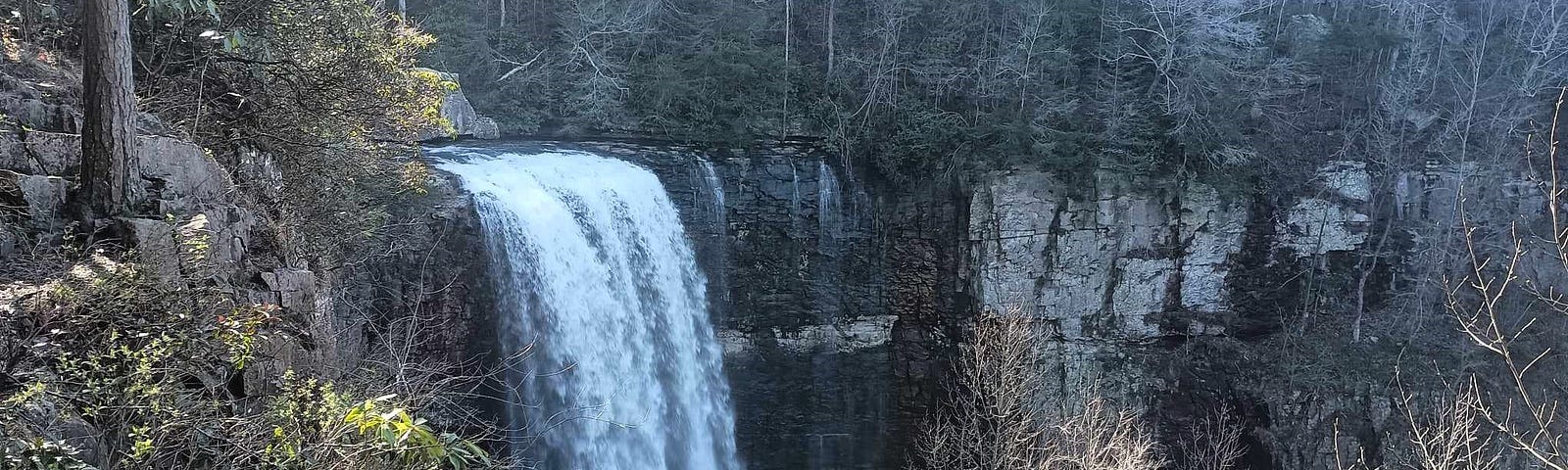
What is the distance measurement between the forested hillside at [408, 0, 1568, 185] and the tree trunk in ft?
47.4

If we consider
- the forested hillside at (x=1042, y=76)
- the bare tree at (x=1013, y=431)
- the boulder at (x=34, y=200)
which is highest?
the forested hillside at (x=1042, y=76)

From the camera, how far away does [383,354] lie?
1001cm

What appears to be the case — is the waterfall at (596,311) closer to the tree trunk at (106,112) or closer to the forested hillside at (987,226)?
the forested hillside at (987,226)

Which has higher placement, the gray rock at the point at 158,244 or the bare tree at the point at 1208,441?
the gray rock at the point at 158,244

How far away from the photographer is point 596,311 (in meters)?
13.8

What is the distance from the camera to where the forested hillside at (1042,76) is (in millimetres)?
18812

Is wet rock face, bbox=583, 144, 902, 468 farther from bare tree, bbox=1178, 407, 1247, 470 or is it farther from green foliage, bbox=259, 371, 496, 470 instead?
green foliage, bbox=259, 371, 496, 470

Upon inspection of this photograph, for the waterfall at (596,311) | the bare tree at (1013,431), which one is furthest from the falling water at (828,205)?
the bare tree at (1013,431)

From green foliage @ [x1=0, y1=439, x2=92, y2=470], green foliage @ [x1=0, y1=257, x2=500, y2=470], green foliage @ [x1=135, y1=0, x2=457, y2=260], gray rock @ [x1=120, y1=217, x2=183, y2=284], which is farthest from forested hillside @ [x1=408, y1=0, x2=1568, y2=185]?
green foliage @ [x1=0, y1=439, x2=92, y2=470]

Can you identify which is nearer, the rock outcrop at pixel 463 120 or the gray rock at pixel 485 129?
the rock outcrop at pixel 463 120

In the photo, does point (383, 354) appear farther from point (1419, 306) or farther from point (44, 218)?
point (1419, 306)

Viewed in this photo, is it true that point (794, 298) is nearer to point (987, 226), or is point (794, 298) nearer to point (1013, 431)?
point (987, 226)

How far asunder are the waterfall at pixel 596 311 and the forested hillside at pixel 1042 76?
15.3 feet

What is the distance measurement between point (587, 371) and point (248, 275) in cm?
735
